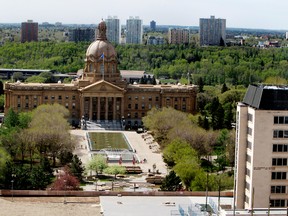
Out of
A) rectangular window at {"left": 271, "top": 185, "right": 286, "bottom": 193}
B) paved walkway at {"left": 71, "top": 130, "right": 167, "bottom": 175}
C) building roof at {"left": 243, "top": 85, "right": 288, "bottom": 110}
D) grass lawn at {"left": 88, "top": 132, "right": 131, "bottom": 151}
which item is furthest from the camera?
grass lawn at {"left": 88, "top": 132, "right": 131, "bottom": 151}

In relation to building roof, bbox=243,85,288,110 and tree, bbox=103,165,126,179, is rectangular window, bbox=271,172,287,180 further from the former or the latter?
tree, bbox=103,165,126,179

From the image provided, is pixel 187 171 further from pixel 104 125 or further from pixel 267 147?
pixel 104 125

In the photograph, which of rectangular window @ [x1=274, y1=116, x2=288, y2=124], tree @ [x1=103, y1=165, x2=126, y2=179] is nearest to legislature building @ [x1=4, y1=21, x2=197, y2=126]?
tree @ [x1=103, y1=165, x2=126, y2=179]

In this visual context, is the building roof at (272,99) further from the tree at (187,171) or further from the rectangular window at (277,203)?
the tree at (187,171)

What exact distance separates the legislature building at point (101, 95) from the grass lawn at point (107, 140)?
11.5m

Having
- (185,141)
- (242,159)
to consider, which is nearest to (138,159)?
(185,141)

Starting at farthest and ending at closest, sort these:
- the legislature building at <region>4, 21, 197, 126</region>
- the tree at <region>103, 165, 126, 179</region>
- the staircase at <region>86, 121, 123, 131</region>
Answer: the legislature building at <region>4, 21, 197, 126</region> < the staircase at <region>86, 121, 123, 131</region> < the tree at <region>103, 165, 126, 179</region>

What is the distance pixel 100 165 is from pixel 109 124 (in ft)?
142

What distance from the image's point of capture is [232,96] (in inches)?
5404

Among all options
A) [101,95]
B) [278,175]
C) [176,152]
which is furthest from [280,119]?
[101,95]

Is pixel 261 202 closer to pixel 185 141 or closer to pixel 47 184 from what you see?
pixel 47 184

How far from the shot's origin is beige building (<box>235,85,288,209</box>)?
182 ft

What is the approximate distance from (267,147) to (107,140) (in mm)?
54816

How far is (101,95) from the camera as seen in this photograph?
12775cm
